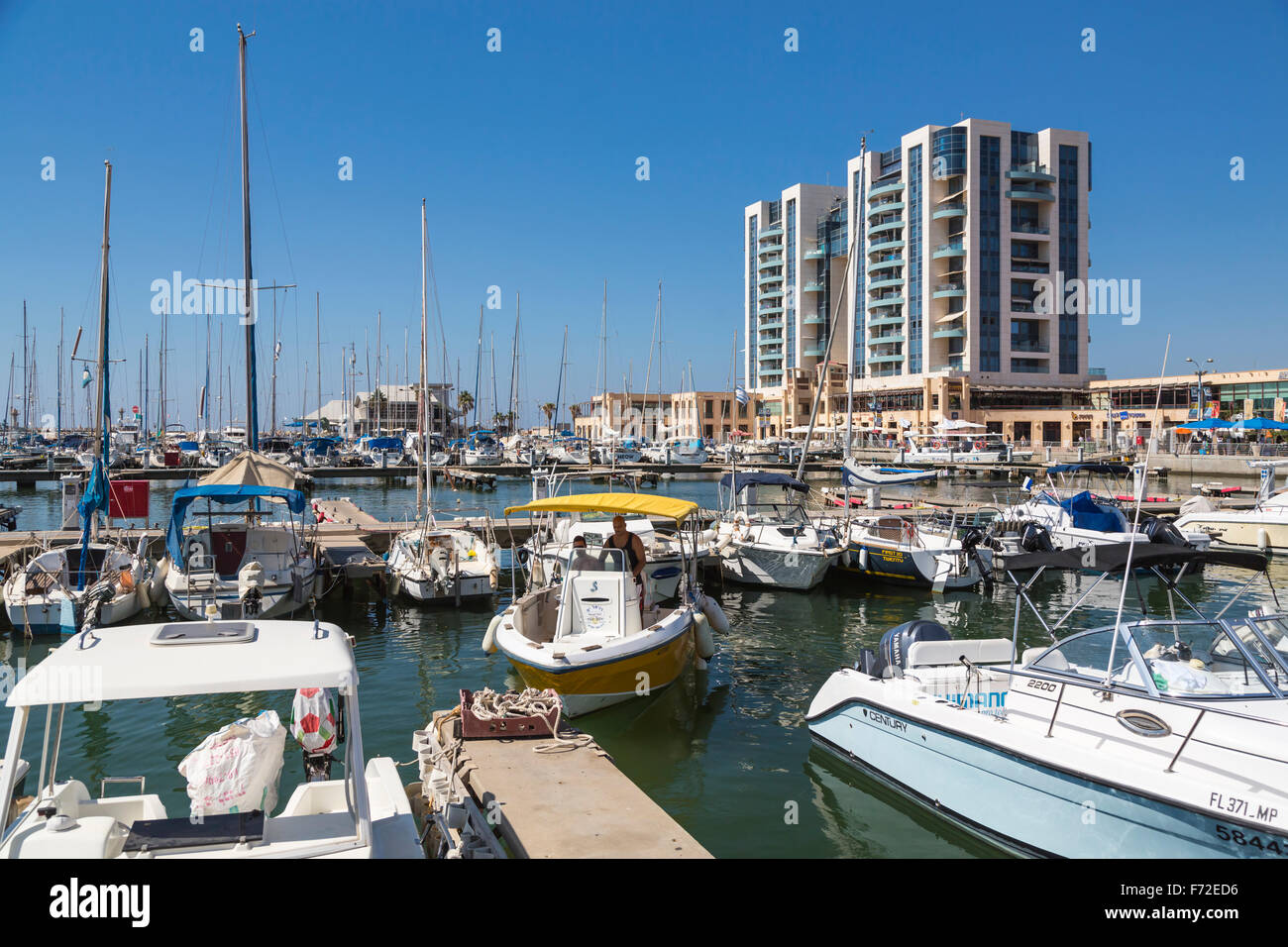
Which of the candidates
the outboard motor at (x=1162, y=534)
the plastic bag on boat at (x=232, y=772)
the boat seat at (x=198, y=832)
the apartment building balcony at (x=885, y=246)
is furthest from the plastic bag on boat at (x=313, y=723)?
the apartment building balcony at (x=885, y=246)

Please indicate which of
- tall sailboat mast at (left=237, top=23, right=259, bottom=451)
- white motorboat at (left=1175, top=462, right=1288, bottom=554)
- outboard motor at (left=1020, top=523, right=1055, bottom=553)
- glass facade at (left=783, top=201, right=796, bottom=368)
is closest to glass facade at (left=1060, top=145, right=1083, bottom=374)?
glass facade at (left=783, top=201, right=796, bottom=368)

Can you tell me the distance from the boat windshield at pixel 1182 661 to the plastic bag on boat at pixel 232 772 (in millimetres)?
7693

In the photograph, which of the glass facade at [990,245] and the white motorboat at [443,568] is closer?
the white motorboat at [443,568]

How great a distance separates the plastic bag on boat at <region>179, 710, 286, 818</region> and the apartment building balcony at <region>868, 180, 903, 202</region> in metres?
111

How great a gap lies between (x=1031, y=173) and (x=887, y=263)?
1819 centimetres

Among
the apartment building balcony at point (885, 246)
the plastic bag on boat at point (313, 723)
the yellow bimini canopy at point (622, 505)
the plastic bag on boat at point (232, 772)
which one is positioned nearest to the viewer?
the plastic bag on boat at point (232, 772)

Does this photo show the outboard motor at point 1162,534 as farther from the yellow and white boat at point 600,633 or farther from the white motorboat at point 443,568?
the white motorboat at point 443,568

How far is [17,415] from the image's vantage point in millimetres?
94938

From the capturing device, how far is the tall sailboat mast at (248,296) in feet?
83.5

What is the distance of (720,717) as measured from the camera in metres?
13.6

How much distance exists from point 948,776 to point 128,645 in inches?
310

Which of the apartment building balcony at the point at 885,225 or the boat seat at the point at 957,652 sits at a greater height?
the apartment building balcony at the point at 885,225
